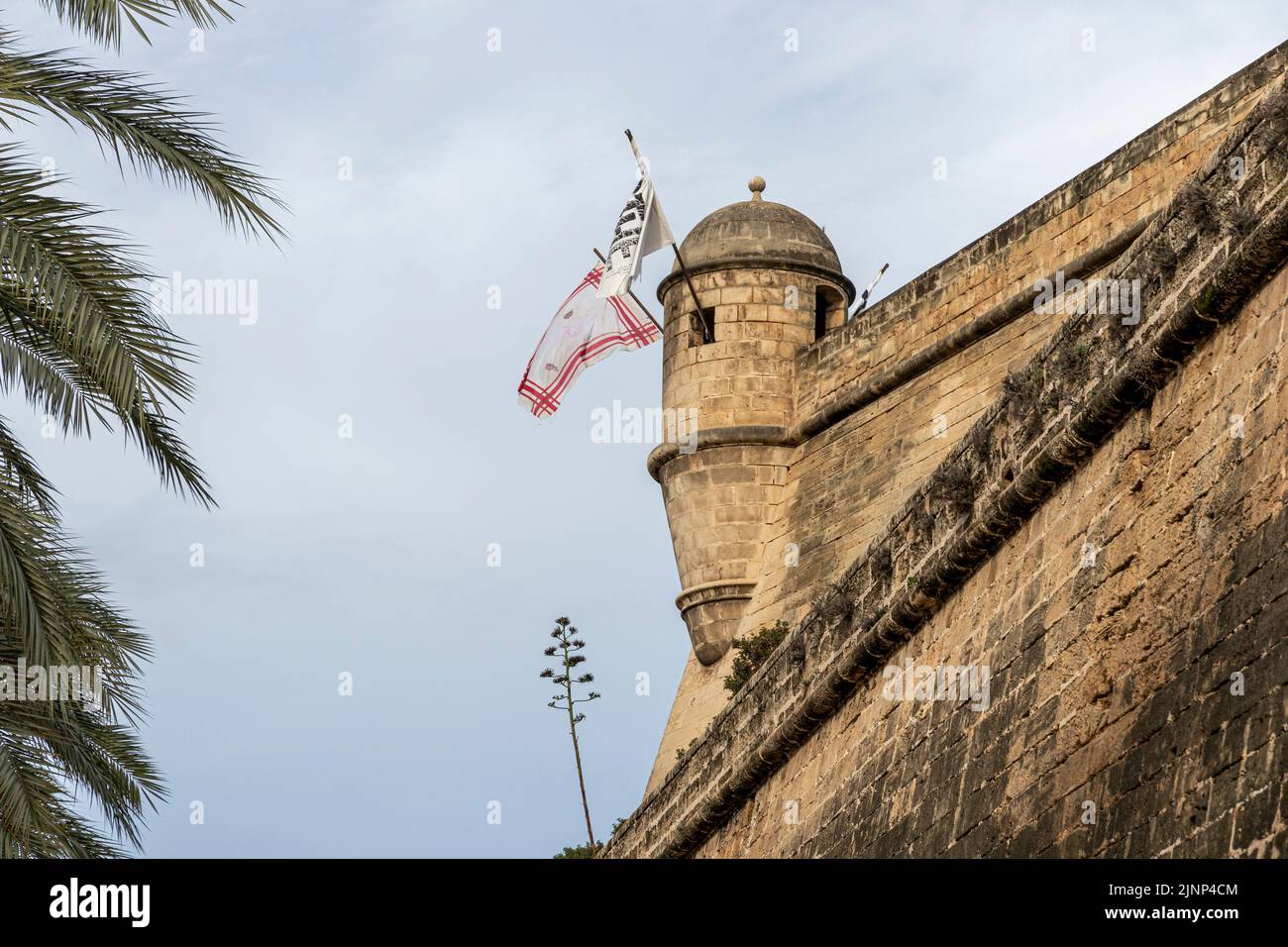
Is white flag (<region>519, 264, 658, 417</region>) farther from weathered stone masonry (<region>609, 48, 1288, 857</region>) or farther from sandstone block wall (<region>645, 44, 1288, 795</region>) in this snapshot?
weathered stone masonry (<region>609, 48, 1288, 857</region>)

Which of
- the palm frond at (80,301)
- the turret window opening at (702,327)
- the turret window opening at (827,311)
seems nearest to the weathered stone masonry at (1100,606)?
the palm frond at (80,301)

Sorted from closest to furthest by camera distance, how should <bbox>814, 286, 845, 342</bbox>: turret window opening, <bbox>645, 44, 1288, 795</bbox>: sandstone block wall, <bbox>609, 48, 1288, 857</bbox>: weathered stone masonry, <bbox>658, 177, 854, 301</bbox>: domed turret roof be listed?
<bbox>609, 48, 1288, 857</bbox>: weathered stone masonry, <bbox>645, 44, 1288, 795</bbox>: sandstone block wall, <bbox>658, 177, 854, 301</bbox>: domed turret roof, <bbox>814, 286, 845, 342</bbox>: turret window opening

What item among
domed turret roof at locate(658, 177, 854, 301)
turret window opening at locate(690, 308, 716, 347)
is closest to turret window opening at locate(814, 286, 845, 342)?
domed turret roof at locate(658, 177, 854, 301)

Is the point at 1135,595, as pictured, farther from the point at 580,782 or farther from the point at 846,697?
the point at 580,782

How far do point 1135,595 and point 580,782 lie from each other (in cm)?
1748

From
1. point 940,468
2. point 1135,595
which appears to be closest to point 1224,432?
point 1135,595

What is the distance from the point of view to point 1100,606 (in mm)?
6914

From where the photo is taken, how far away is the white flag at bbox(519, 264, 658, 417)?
16.9 m

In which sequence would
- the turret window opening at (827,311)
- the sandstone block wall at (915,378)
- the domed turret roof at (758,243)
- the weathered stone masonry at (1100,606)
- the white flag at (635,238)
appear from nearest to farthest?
the weathered stone masonry at (1100,606) < the sandstone block wall at (915,378) < the white flag at (635,238) < the domed turret roof at (758,243) < the turret window opening at (827,311)

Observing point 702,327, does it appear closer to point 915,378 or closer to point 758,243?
point 758,243

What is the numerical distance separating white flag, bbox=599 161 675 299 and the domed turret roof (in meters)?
0.62

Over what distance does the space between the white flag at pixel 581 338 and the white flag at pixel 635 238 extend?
0.25 meters

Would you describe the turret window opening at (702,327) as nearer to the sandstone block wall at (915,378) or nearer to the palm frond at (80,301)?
the sandstone block wall at (915,378)

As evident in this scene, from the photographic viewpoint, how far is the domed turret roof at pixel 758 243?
56.5ft
